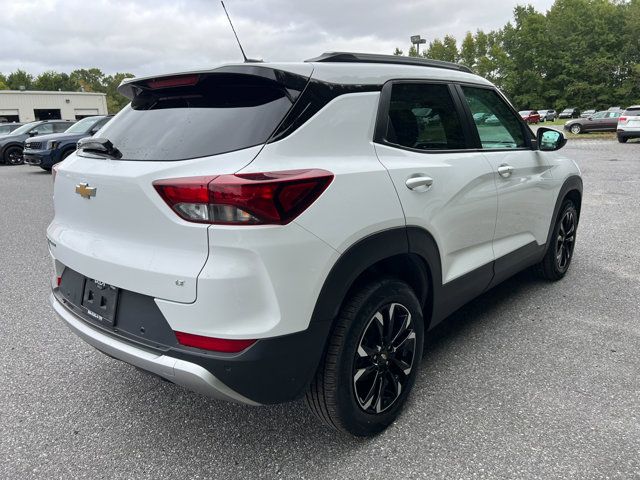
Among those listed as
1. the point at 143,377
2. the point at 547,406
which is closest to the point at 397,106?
the point at 547,406

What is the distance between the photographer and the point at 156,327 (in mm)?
2012

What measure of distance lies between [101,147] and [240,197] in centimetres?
94

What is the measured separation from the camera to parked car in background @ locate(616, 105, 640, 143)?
2136 centimetres

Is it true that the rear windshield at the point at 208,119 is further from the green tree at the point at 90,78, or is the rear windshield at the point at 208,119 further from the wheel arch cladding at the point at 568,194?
the green tree at the point at 90,78

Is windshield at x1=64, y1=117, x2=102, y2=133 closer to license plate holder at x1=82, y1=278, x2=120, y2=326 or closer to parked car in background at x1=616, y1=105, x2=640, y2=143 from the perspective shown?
license plate holder at x1=82, y1=278, x2=120, y2=326

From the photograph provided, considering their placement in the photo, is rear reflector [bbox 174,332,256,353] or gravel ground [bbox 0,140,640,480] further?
gravel ground [bbox 0,140,640,480]

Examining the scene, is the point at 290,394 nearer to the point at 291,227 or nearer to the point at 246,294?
the point at 246,294

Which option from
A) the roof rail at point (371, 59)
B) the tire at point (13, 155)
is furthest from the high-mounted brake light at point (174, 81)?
the tire at point (13, 155)

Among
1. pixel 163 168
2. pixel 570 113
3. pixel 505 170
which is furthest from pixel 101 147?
pixel 570 113

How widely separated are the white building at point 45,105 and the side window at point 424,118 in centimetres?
6095

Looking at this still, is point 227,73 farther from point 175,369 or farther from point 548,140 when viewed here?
point 548,140

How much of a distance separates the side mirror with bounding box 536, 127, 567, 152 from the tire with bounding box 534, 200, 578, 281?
64 cm

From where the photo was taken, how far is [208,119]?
2119mm

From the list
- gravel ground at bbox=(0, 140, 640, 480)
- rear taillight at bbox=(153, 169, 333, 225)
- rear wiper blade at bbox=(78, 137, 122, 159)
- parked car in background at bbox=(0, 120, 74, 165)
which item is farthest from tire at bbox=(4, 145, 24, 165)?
rear taillight at bbox=(153, 169, 333, 225)
